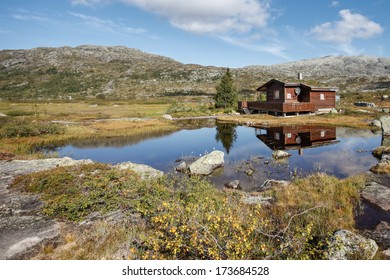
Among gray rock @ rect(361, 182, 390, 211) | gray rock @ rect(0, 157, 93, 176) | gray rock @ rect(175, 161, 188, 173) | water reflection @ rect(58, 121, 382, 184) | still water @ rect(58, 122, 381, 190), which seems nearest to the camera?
gray rock @ rect(361, 182, 390, 211)

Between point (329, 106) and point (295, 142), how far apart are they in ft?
91.8

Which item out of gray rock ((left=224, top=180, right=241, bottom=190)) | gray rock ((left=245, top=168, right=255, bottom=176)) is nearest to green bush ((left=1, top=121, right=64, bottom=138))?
gray rock ((left=245, top=168, right=255, bottom=176))

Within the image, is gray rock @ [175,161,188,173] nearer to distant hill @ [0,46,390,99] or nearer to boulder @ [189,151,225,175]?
boulder @ [189,151,225,175]

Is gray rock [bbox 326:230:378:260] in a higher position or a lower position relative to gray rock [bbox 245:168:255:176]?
higher

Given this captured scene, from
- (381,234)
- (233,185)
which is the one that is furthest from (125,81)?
(381,234)

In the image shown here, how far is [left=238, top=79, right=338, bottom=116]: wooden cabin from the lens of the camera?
44375 millimetres

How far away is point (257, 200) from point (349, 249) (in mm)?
4980

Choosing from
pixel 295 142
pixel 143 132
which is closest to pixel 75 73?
→ pixel 143 132

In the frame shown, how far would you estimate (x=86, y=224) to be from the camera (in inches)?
327

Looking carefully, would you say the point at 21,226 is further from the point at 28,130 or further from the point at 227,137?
the point at 28,130

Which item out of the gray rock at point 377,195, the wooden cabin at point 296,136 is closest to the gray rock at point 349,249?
the gray rock at point 377,195

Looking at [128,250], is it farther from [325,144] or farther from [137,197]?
[325,144]

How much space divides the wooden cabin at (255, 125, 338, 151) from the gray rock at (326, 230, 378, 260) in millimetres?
17158

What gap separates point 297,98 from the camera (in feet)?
159
